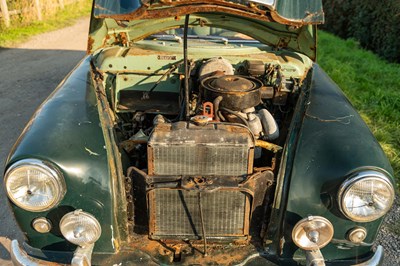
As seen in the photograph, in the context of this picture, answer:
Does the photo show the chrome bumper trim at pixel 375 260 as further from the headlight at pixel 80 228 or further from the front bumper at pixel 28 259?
the headlight at pixel 80 228

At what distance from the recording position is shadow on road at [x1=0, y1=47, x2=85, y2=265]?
3.70 meters

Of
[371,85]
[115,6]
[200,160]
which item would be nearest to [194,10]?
[115,6]

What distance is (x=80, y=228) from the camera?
7.49 feet

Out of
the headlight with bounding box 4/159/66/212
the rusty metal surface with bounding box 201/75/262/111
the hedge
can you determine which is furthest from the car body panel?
the hedge

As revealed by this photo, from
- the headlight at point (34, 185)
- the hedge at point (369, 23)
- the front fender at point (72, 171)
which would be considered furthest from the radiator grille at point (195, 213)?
the hedge at point (369, 23)

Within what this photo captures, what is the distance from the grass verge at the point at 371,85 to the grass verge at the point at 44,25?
328 inches

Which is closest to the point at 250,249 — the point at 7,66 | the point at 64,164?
the point at 64,164

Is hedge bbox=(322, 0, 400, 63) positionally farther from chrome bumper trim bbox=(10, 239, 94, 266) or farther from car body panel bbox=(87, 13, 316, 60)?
chrome bumper trim bbox=(10, 239, 94, 266)

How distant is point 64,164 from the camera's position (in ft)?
7.50

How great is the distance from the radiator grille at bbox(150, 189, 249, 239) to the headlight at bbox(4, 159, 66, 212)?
0.55 metres

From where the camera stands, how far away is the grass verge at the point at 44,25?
1136 centimetres

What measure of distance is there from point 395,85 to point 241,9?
6.58 m

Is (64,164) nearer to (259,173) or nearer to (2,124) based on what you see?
(259,173)

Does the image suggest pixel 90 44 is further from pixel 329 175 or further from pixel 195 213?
pixel 329 175
